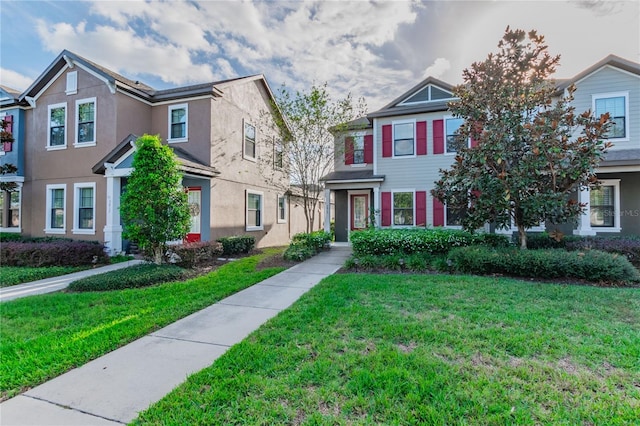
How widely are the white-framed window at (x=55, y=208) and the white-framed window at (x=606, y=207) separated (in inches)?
812

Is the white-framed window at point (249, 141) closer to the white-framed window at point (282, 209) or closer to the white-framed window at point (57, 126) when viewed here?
the white-framed window at point (282, 209)

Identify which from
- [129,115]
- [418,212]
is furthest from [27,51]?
[418,212]

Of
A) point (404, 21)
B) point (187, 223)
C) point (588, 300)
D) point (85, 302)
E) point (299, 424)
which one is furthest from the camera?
point (404, 21)

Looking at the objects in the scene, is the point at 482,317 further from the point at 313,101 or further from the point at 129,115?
the point at 129,115

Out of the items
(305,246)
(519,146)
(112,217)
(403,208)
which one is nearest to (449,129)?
(403,208)

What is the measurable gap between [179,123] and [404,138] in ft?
30.7

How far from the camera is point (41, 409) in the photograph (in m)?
2.66

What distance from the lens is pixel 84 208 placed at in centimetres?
1227

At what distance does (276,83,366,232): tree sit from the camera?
11805 mm

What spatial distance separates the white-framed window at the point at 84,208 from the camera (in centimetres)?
1210

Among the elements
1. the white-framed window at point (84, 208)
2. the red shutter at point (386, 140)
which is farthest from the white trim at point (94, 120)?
the red shutter at point (386, 140)

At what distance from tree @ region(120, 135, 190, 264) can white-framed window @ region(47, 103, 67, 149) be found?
24.6ft

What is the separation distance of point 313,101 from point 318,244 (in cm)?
547

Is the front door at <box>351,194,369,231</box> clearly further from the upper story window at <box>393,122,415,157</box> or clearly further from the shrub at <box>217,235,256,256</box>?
the shrub at <box>217,235,256,256</box>
